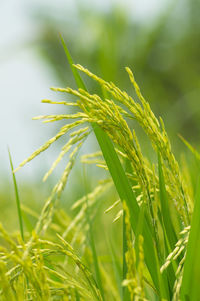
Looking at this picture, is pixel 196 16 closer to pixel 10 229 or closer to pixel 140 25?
pixel 140 25

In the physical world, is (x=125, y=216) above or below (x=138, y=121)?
below

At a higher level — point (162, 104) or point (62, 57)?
point (62, 57)

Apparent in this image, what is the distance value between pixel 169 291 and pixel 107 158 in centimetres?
19

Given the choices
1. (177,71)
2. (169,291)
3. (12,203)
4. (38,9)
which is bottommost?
(169,291)

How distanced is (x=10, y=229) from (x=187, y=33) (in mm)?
7016

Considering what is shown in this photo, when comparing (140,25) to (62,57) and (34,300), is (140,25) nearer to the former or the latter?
(62,57)

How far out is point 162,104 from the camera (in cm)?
809

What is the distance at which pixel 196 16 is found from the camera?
8.16 metres

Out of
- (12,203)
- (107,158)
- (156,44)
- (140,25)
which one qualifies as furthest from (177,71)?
(107,158)

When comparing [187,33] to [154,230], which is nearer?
[154,230]

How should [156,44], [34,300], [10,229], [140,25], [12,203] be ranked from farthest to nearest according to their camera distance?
[156,44], [140,25], [12,203], [10,229], [34,300]

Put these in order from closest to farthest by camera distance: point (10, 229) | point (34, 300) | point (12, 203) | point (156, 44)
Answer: point (34, 300)
point (10, 229)
point (12, 203)
point (156, 44)

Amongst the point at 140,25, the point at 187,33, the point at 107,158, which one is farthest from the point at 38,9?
the point at 107,158

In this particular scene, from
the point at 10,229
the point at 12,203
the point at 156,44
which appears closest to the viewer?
the point at 10,229
